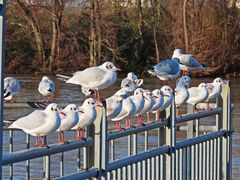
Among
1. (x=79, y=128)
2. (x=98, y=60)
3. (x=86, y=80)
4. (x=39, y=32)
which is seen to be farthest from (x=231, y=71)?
(x=79, y=128)

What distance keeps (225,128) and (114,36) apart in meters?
31.6

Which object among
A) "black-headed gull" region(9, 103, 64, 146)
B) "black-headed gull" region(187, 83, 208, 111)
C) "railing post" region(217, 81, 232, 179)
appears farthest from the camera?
"black-headed gull" region(187, 83, 208, 111)

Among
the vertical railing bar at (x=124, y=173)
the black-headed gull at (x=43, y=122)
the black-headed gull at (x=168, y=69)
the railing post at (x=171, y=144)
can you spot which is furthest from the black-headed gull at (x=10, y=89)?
the vertical railing bar at (x=124, y=173)

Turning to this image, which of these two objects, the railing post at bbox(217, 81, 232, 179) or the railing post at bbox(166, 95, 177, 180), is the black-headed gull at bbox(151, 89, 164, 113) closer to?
the railing post at bbox(166, 95, 177, 180)

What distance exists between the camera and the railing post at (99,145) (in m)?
4.43

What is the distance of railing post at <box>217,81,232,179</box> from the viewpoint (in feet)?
21.5

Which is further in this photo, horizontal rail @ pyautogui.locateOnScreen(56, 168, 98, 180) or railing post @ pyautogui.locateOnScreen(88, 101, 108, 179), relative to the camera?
railing post @ pyautogui.locateOnScreen(88, 101, 108, 179)

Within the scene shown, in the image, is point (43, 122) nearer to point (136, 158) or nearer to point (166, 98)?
point (136, 158)

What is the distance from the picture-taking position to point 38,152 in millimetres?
3912

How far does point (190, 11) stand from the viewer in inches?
1507

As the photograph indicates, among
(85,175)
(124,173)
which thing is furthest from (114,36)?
(85,175)

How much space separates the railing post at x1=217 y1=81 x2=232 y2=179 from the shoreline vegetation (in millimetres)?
28770

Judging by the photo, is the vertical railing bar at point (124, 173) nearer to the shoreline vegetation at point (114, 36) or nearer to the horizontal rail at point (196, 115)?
the horizontal rail at point (196, 115)

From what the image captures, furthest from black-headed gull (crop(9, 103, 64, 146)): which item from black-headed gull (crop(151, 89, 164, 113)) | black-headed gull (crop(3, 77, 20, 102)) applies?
black-headed gull (crop(3, 77, 20, 102))
